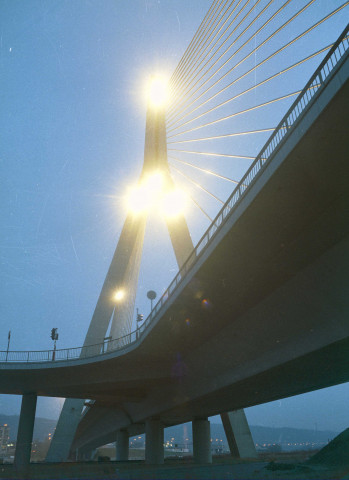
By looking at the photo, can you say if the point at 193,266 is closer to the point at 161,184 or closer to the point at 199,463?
the point at 161,184

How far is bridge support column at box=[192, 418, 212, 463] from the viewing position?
32.4 meters

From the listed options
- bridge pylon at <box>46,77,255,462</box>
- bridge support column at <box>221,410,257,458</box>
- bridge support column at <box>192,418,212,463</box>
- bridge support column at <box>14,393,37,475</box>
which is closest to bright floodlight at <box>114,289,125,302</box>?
bridge pylon at <box>46,77,255,462</box>

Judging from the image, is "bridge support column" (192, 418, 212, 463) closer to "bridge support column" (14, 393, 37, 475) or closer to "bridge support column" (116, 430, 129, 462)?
"bridge support column" (14, 393, 37, 475)

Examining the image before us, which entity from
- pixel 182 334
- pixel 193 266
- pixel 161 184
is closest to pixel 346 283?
pixel 193 266

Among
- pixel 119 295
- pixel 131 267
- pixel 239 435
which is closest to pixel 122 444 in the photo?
pixel 239 435

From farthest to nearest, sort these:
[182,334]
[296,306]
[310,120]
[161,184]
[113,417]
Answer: [113,417], [161,184], [182,334], [296,306], [310,120]

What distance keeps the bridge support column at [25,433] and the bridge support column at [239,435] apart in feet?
46.9

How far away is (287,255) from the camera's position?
13.7m

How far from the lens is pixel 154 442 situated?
35.2 metres

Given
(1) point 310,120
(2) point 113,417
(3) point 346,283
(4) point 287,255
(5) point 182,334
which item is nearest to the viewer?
(1) point 310,120

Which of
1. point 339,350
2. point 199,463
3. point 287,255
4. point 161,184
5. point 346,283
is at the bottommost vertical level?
point 199,463

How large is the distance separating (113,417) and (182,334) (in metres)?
29.0

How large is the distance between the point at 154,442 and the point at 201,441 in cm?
429

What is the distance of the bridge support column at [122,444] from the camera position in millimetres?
48344
